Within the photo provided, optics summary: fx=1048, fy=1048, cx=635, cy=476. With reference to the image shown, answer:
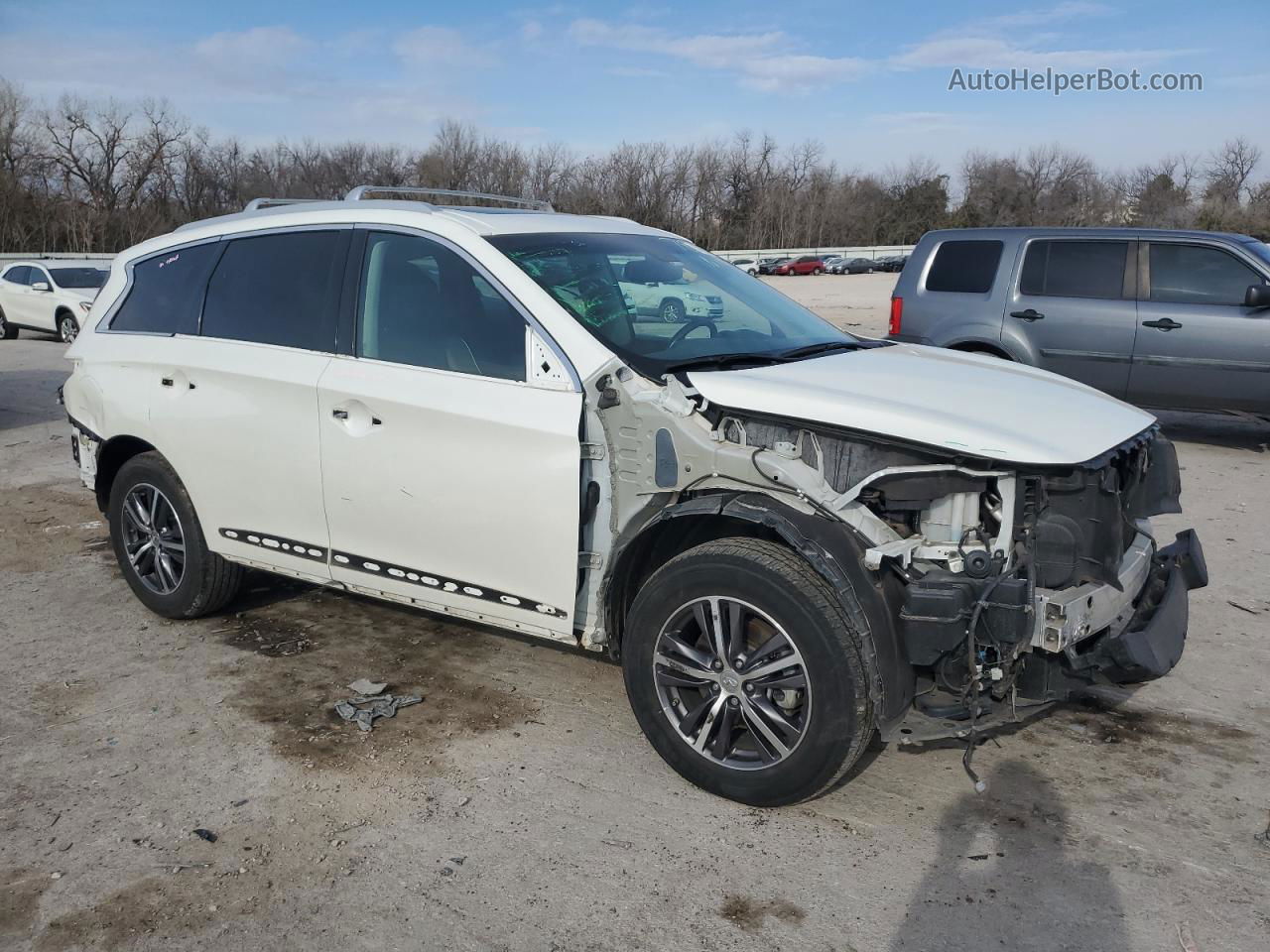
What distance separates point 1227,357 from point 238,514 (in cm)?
822

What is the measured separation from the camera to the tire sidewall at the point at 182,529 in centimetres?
505

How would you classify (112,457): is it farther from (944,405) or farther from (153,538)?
(944,405)

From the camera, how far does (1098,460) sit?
11.1 ft

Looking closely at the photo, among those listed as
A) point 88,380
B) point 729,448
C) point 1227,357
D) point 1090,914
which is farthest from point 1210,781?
point 1227,357

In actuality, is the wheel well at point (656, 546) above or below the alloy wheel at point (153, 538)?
above

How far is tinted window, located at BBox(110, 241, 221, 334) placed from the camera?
16.6ft

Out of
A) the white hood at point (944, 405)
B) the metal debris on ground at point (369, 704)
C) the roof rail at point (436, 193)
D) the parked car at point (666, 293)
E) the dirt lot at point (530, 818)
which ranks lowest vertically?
the dirt lot at point (530, 818)

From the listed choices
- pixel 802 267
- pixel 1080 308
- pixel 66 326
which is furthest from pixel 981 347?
pixel 802 267

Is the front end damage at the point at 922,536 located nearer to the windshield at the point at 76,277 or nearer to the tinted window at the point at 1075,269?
the tinted window at the point at 1075,269

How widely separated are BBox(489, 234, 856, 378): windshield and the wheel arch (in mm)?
555

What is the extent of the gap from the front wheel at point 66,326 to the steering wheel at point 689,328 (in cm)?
1921

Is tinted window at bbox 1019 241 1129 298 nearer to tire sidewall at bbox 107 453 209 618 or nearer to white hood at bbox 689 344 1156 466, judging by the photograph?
white hood at bbox 689 344 1156 466

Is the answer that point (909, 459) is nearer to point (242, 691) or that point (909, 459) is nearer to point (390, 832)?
point (390, 832)

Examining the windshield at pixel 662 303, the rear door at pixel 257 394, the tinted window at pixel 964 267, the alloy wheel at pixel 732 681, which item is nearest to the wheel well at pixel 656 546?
the alloy wheel at pixel 732 681
